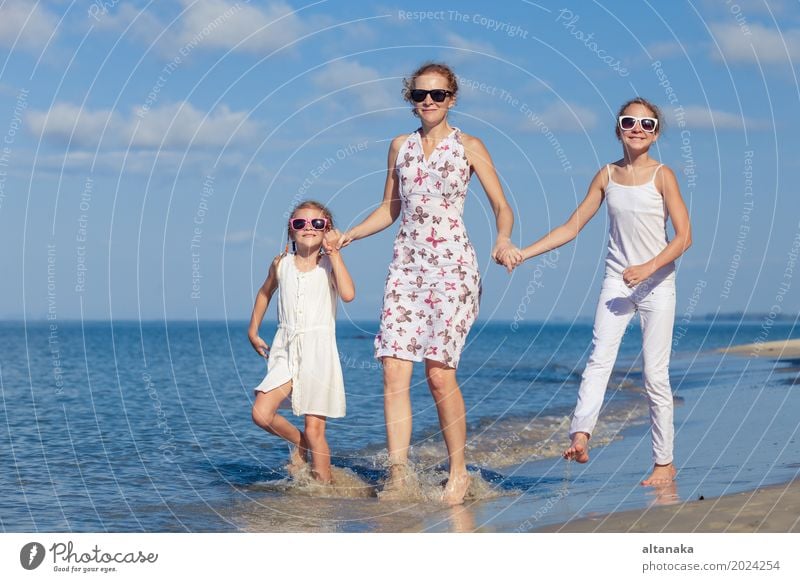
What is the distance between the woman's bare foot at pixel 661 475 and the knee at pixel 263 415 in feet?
10.3

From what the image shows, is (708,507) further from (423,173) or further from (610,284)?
(423,173)

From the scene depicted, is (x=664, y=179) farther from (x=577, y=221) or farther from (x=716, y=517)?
(x=716, y=517)

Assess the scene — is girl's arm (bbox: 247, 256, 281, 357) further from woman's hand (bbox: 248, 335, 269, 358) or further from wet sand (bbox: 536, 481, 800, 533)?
wet sand (bbox: 536, 481, 800, 533)

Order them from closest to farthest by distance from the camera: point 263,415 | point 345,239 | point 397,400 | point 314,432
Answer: point 397,400
point 345,239
point 263,415
point 314,432

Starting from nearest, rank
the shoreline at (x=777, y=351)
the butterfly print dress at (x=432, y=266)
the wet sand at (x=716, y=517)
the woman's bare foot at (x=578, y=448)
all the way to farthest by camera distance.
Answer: the wet sand at (x=716, y=517) < the woman's bare foot at (x=578, y=448) < the butterfly print dress at (x=432, y=266) < the shoreline at (x=777, y=351)

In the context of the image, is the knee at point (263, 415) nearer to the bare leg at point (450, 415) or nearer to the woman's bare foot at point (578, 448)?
the bare leg at point (450, 415)

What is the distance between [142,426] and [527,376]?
1355cm

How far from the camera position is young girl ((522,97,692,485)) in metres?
8.66

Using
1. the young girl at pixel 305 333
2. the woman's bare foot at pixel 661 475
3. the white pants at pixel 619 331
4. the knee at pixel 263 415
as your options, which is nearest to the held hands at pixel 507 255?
the white pants at pixel 619 331

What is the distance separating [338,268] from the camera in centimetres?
945

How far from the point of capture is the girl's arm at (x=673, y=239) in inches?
330

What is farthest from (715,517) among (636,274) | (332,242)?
(332,242)

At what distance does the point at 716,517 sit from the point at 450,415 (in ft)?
7.34
